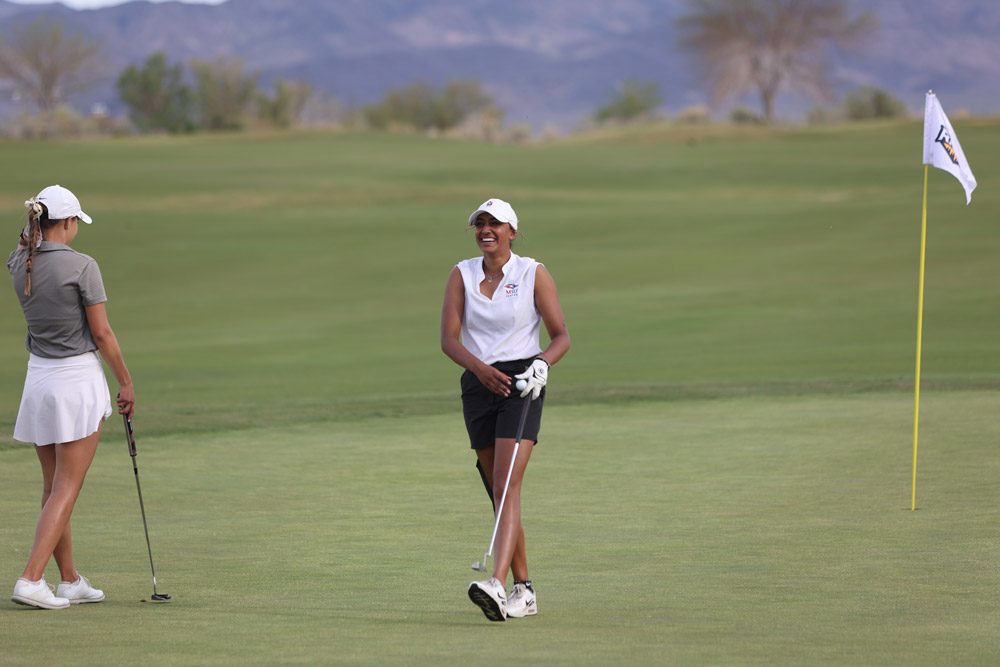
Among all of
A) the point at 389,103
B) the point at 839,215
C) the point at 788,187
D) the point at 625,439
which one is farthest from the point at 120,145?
the point at 625,439

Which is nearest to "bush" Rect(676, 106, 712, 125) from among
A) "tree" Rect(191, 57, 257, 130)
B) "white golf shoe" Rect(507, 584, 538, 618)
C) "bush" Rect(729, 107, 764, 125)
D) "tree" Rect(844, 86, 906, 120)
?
"bush" Rect(729, 107, 764, 125)

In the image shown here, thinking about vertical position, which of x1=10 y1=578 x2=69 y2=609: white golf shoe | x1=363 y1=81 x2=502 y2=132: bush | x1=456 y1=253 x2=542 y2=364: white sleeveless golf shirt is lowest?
x1=10 y1=578 x2=69 y2=609: white golf shoe

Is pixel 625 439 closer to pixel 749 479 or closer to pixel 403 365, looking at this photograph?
pixel 749 479

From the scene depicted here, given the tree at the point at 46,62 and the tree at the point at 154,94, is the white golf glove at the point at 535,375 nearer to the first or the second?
the tree at the point at 154,94

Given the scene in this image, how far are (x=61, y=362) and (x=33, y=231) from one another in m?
0.66

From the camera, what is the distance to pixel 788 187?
50.7 metres

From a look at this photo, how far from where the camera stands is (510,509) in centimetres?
800

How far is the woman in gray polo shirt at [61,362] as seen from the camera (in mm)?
8062

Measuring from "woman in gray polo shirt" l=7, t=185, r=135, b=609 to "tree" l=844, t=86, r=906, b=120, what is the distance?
8309 cm

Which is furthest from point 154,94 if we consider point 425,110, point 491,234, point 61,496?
point 491,234

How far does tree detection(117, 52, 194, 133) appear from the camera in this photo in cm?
9519

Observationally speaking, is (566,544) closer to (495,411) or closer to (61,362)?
(495,411)

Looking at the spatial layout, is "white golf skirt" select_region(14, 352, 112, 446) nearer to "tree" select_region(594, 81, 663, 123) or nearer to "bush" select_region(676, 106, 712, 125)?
"bush" select_region(676, 106, 712, 125)

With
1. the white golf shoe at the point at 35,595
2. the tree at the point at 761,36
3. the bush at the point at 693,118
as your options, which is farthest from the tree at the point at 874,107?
the white golf shoe at the point at 35,595
